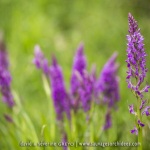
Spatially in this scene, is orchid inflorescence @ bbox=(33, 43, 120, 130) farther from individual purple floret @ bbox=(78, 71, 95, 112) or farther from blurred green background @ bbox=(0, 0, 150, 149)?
blurred green background @ bbox=(0, 0, 150, 149)

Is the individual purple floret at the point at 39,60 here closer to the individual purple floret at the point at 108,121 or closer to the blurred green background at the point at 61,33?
the individual purple floret at the point at 108,121

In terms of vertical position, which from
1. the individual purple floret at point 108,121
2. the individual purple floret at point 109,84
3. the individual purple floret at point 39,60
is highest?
the individual purple floret at point 39,60

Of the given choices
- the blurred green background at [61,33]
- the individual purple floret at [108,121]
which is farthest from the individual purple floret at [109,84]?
the blurred green background at [61,33]

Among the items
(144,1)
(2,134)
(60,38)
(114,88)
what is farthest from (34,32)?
(114,88)

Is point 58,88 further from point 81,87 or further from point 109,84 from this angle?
point 109,84

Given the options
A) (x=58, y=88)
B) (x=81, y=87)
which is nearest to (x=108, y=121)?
(x=81, y=87)
